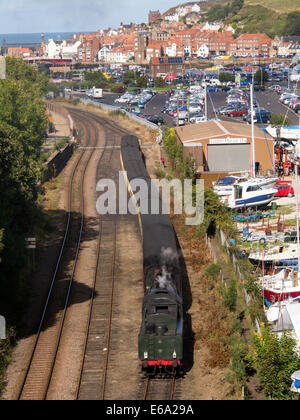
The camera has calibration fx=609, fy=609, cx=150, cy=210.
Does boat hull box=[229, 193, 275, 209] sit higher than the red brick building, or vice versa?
the red brick building

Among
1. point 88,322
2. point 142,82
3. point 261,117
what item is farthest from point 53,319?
point 142,82

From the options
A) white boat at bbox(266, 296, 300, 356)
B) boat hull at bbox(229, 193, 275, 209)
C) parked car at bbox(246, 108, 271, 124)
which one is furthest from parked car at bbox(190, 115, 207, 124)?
white boat at bbox(266, 296, 300, 356)

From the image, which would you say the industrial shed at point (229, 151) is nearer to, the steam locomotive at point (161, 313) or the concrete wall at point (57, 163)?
the concrete wall at point (57, 163)

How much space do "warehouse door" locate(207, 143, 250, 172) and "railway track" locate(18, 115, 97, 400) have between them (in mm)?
10235

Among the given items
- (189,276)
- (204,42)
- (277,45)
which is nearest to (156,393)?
(189,276)

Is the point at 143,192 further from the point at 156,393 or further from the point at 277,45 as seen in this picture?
the point at 277,45

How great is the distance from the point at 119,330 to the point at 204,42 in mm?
184549

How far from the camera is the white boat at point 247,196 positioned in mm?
31812

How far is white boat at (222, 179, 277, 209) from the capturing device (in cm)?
3181

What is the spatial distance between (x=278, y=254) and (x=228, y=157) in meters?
16.4

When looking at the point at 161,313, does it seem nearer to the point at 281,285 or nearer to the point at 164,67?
the point at 281,285

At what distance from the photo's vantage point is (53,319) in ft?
67.1

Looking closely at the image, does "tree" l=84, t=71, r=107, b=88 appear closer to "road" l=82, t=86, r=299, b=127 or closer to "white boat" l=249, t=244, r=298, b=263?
"road" l=82, t=86, r=299, b=127

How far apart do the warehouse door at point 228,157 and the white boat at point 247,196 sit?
650 cm
